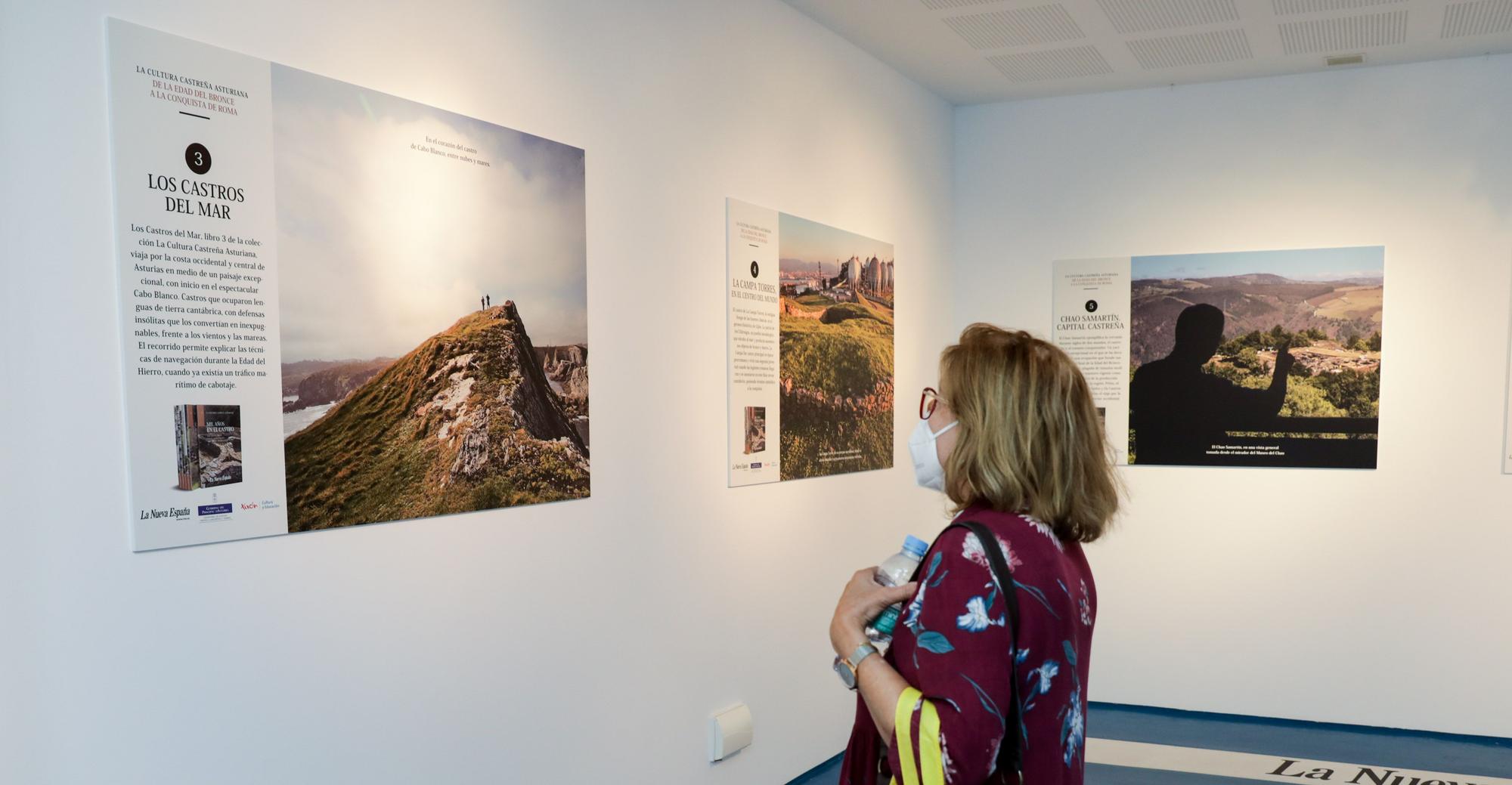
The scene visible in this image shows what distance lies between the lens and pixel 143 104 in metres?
2.03

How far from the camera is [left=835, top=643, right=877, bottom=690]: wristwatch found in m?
1.70

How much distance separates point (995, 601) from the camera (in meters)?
1.54

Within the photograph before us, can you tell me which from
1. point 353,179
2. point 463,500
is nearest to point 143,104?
point 353,179

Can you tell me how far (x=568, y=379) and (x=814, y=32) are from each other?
91.5 inches

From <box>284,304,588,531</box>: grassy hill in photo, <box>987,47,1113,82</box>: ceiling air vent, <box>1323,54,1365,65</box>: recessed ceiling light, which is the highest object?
<box>987,47,1113,82</box>: ceiling air vent

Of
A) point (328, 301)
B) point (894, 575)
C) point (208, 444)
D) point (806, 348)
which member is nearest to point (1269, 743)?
point (806, 348)

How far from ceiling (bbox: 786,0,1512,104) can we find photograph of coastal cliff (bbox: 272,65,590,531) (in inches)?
80.1

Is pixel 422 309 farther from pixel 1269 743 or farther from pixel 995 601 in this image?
pixel 1269 743

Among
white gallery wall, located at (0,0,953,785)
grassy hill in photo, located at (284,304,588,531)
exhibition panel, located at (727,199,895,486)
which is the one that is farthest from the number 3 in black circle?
exhibition panel, located at (727,199,895,486)

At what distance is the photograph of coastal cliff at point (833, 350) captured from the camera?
442cm

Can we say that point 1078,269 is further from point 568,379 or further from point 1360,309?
point 568,379

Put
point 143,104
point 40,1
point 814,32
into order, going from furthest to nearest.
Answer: point 814,32
point 143,104
point 40,1

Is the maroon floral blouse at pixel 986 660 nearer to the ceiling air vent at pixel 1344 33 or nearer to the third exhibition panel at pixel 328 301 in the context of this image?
the third exhibition panel at pixel 328 301

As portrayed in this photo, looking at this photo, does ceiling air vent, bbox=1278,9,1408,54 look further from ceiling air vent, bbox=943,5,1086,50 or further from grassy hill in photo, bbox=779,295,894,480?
grassy hill in photo, bbox=779,295,894,480
